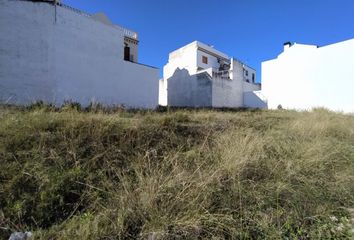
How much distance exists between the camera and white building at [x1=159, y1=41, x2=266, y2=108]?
81.1ft

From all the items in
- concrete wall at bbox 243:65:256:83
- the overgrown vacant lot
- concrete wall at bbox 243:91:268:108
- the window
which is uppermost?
concrete wall at bbox 243:65:256:83

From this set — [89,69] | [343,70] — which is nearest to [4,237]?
[89,69]

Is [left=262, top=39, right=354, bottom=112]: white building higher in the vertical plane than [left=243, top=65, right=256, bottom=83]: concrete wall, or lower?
lower

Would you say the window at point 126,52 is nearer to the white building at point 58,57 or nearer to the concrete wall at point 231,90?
the white building at point 58,57

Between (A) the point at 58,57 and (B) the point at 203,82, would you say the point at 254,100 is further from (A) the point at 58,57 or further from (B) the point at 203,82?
(A) the point at 58,57

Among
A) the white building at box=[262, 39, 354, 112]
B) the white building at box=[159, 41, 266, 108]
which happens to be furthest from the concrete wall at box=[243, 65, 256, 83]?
the white building at box=[262, 39, 354, 112]

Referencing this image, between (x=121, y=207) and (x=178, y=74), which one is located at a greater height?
(x=178, y=74)

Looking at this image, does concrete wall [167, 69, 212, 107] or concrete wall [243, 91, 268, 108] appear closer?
concrete wall [167, 69, 212, 107]

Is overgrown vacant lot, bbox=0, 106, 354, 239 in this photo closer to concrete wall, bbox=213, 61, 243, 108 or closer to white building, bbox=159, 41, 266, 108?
white building, bbox=159, 41, 266, 108

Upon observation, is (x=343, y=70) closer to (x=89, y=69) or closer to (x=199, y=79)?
(x=199, y=79)

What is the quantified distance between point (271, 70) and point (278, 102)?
3.52 metres

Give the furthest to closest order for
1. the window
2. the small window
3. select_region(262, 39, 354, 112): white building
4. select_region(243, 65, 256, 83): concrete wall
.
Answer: select_region(243, 65, 256, 83): concrete wall → the small window → the window → select_region(262, 39, 354, 112): white building

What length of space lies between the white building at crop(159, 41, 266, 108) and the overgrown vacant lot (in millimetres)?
20763

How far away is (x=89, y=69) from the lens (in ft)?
47.5
